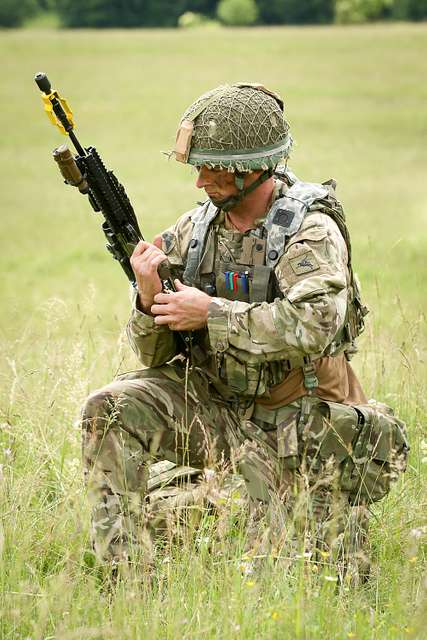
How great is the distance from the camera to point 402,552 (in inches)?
178

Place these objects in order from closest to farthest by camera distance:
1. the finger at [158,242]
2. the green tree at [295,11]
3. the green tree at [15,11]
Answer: the finger at [158,242] < the green tree at [15,11] < the green tree at [295,11]

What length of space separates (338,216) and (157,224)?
13936 mm

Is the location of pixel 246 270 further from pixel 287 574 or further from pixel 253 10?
pixel 253 10

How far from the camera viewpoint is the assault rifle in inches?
172

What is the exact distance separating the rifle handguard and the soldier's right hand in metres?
0.35

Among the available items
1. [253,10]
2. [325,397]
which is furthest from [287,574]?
[253,10]

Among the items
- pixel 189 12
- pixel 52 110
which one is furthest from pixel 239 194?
pixel 189 12

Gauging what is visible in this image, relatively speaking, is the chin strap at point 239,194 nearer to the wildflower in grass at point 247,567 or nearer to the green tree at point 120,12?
the wildflower in grass at point 247,567

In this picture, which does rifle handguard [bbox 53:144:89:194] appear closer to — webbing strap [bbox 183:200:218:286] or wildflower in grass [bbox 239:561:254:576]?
webbing strap [bbox 183:200:218:286]

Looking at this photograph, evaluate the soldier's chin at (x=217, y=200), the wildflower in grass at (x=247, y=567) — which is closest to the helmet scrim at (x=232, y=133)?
the soldier's chin at (x=217, y=200)

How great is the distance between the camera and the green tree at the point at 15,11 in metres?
68.0

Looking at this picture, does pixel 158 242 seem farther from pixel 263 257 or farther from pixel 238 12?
pixel 238 12

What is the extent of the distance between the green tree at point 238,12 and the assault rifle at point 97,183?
68972 mm

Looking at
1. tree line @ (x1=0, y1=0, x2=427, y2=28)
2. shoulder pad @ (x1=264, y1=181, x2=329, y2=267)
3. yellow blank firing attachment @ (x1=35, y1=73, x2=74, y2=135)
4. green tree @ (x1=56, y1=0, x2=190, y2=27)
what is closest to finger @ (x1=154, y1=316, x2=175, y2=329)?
shoulder pad @ (x1=264, y1=181, x2=329, y2=267)
